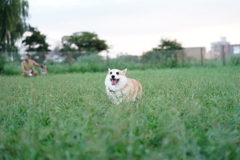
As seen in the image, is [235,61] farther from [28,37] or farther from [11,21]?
[28,37]

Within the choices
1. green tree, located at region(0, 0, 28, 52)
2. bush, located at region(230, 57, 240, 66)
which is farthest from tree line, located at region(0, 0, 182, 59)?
bush, located at region(230, 57, 240, 66)

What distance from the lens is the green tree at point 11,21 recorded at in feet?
68.6

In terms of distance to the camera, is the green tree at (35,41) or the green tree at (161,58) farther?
the green tree at (35,41)

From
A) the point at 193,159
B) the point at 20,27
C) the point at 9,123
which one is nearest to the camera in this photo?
the point at 193,159

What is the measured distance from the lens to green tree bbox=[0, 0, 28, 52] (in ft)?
68.6

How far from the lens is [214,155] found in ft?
6.05

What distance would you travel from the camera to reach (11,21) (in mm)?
21297

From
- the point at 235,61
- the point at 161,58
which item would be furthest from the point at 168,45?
the point at 235,61

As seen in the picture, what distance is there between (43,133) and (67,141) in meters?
0.43

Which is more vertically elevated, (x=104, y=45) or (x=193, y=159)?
(x=104, y=45)

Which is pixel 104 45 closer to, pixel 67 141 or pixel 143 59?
pixel 143 59

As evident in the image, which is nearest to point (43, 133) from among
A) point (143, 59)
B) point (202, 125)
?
point (202, 125)

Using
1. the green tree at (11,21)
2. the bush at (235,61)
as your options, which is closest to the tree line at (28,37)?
the green tree at (11,21)

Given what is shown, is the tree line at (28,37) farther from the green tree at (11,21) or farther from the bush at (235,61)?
the bush at (235,61)
